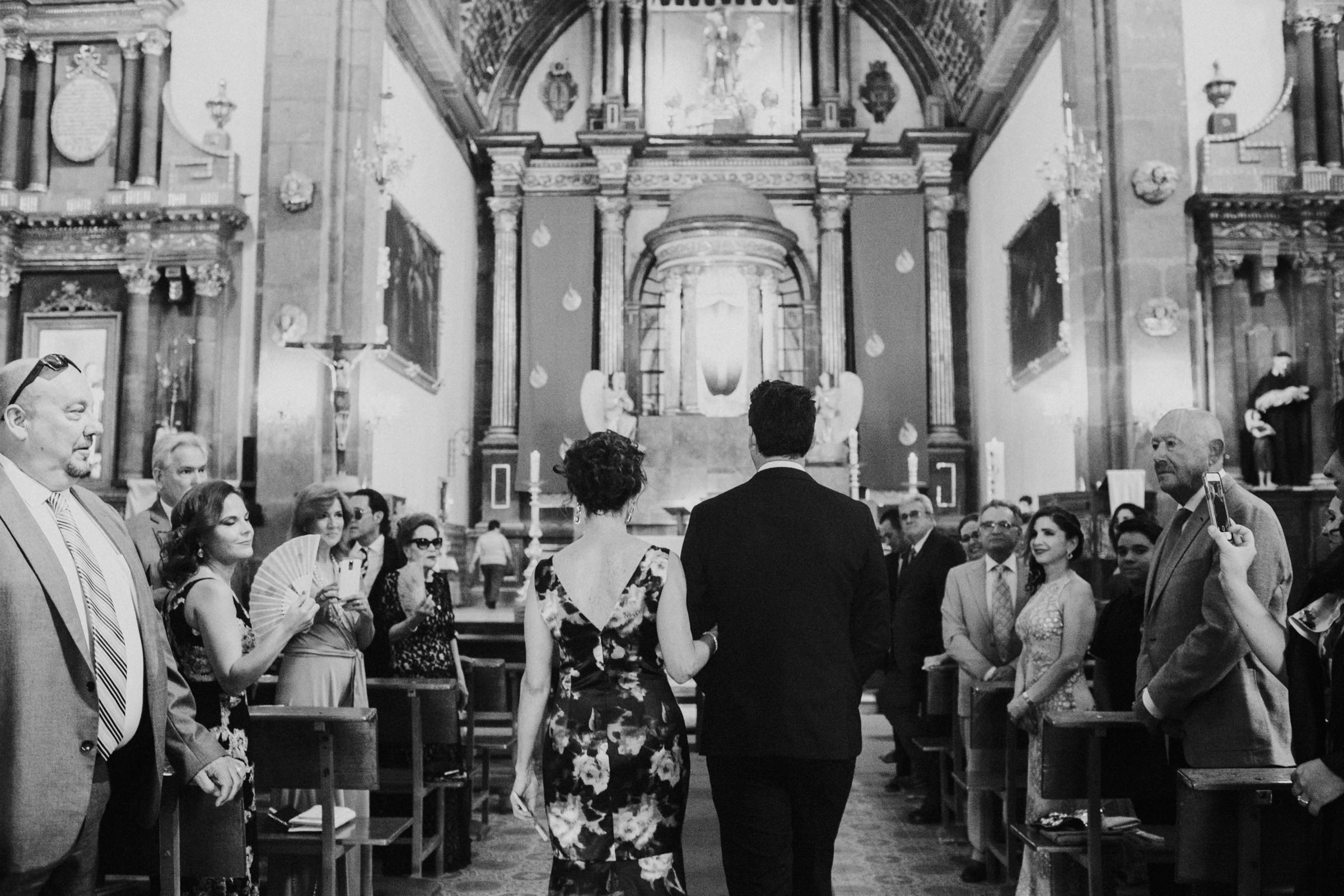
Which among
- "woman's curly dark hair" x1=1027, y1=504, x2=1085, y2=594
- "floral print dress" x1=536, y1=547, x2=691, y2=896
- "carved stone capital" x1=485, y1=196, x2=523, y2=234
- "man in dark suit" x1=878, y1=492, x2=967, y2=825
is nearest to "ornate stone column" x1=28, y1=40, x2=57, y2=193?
"carved stone capital" x1=485, y1=196, x2=523, y2=234

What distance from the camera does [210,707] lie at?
3088 millimetres

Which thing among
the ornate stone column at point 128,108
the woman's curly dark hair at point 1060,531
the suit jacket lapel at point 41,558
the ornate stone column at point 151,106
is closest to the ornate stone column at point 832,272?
the ornate stone column at point 151,106

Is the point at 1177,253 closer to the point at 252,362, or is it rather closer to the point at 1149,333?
the point at 1149,333

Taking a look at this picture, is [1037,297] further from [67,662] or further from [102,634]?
[67,662]

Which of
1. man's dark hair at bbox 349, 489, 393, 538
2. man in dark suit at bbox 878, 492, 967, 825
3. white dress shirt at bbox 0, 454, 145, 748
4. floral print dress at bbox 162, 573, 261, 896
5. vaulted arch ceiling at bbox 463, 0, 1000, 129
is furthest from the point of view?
vaulted arch ceiling at bbox 463, 0, 1000, 129

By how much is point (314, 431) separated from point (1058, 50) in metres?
8.56

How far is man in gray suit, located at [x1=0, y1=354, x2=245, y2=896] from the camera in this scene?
2.18 metres

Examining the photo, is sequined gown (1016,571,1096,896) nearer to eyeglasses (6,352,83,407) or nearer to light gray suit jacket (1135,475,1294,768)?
light gray suit jacket (1135,475,1294,768)

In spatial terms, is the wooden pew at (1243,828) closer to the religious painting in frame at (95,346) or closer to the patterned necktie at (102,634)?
the patterned necktie at (102,634)

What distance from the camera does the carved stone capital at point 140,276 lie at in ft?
35.1

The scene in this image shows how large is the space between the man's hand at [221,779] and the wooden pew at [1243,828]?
2301mm

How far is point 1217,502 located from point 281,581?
263 centimetres

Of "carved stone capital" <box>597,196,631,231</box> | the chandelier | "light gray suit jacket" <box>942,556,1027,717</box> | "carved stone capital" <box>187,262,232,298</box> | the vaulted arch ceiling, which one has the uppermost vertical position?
the vaulted arch ceiling

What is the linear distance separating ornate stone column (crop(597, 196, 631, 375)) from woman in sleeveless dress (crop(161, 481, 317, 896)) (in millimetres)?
13576
